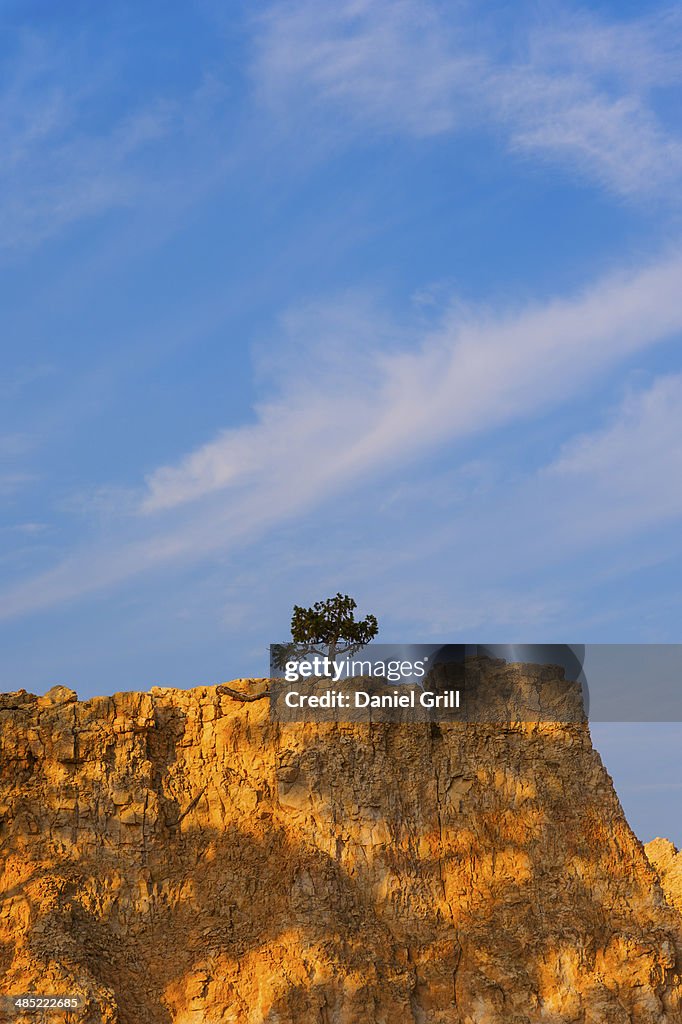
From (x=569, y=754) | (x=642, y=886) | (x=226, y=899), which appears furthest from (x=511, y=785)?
(x=226, y=899)

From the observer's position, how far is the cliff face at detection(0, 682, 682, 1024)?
37.0 metres

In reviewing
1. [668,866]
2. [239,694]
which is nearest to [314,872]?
[239,694]

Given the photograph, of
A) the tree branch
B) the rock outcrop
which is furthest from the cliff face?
the rock outcrop

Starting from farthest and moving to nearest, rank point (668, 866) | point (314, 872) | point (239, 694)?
point (668, 866)
point (239, 694)
point (314, 872)

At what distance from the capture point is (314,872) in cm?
3922

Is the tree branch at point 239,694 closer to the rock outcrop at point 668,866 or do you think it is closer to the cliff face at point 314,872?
the cliff face at point 314,872

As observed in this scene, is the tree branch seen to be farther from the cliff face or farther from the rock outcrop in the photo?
the rock outcrop

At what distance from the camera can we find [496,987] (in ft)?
124

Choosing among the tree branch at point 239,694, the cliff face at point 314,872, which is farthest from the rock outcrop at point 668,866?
the tree branch at point 239,694

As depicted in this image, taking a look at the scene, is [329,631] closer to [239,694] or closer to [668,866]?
[239,694]

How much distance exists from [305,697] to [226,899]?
6.83 metres

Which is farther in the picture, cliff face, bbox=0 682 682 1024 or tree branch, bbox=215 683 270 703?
tree branch, bbox=215 683 270 703

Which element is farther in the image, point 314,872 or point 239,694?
point 239,694

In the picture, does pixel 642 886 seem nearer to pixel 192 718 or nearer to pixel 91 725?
pixel 192 718
